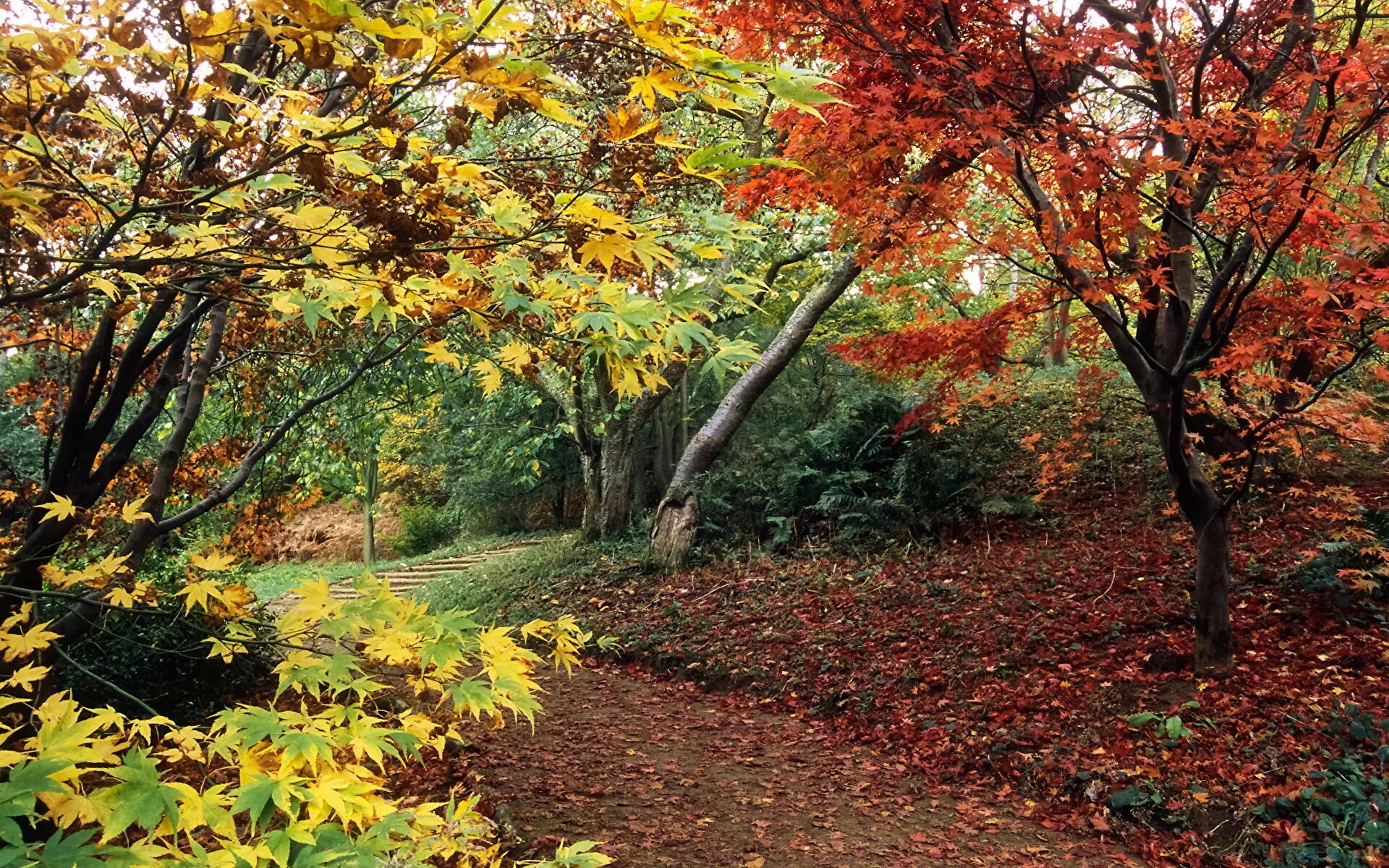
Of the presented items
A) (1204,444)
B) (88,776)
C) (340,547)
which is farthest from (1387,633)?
(340,547)

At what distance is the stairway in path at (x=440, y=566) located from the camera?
13977 millimetres

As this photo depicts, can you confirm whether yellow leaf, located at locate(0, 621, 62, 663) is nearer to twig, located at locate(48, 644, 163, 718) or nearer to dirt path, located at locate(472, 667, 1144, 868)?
twig, located at locate(48, 644, 163, 718)

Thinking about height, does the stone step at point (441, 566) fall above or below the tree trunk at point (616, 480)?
below

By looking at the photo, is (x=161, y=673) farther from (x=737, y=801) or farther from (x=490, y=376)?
(x=490, y=376)

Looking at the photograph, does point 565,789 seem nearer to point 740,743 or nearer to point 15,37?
point 740,743

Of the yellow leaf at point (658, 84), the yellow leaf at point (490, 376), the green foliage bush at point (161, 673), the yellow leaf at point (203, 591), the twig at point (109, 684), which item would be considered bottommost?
the green foliage bush at point (161, 673)

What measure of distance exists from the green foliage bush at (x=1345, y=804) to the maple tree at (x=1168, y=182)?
3.00 ft

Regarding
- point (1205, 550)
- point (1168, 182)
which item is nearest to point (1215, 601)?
point (1205, 550)

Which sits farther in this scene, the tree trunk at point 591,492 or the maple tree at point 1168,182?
the tree trunk at point 591,492

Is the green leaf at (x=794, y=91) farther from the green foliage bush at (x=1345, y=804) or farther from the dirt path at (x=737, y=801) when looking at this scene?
the green foliage bush at (x=1345, y=804)

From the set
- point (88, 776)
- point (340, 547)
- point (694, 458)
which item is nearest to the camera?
point (88, 776)

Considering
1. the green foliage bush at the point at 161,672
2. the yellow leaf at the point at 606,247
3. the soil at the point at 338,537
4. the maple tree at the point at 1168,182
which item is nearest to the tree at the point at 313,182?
the yellow leaf at the point at 606,247

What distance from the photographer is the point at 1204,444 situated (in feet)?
19.4

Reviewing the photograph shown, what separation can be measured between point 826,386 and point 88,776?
964 cm
